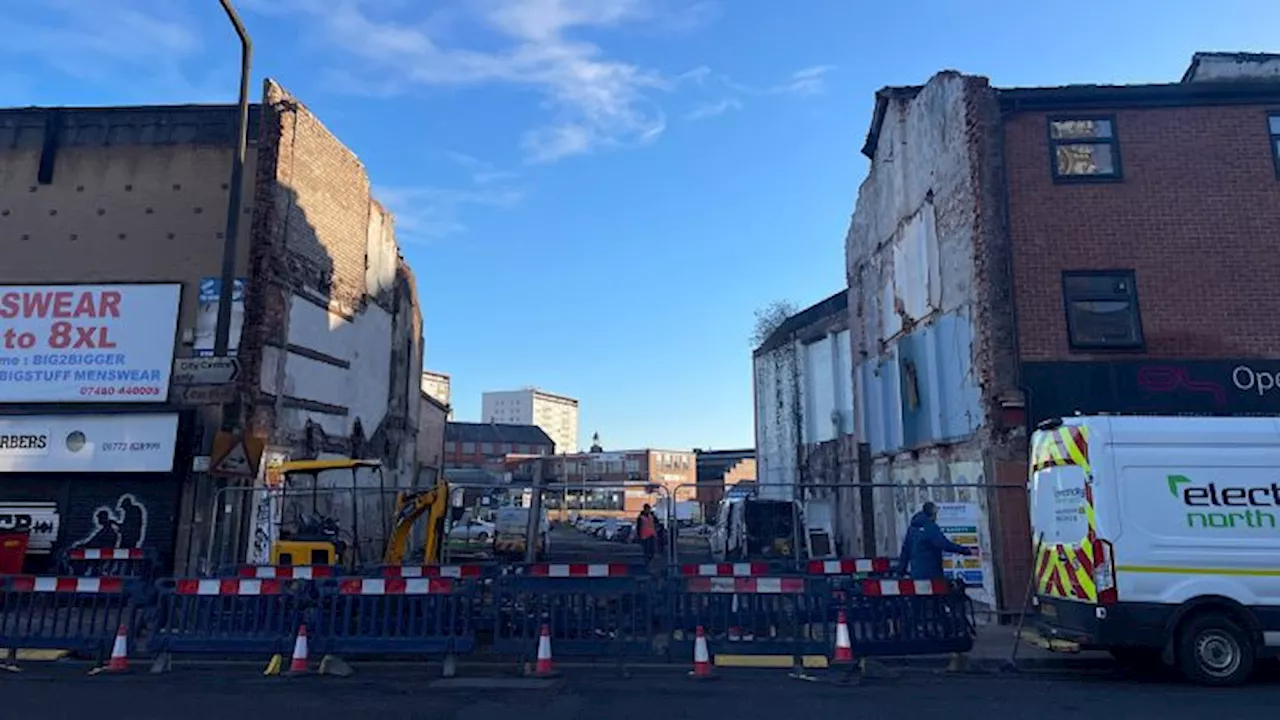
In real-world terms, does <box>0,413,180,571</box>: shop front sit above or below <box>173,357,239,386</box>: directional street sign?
below

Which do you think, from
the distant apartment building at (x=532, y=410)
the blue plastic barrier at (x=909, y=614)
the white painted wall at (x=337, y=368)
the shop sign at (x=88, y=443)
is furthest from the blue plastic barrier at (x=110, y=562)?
the distant apartment building at (x=532, y=410)

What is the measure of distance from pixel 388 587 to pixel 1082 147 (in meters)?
13.6

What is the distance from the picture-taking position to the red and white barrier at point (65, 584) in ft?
31.3

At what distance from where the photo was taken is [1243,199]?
14141 mm

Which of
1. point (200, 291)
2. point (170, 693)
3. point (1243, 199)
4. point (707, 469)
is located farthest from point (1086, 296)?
point (707, 469)

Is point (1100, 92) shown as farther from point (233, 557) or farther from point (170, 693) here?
point (233, 557)

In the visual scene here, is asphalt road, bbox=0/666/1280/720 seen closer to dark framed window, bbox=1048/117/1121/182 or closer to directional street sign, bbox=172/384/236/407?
directional street sign, bbox=172/384/236/407

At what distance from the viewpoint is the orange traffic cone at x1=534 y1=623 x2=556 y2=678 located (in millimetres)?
8805

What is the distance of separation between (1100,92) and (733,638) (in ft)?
39.2

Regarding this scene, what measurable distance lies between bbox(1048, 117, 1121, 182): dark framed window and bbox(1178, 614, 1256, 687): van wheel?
340 inches

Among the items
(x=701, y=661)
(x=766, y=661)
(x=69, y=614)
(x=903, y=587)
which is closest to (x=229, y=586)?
(x=69, y=614)

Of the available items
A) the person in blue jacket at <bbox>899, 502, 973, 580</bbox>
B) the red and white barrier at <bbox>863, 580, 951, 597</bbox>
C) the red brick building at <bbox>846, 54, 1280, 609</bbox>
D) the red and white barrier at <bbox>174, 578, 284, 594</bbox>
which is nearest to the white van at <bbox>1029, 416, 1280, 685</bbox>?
the red and white barrier at <bbox>863, 580, 951, 597</bbox>

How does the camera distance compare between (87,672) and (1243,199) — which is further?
(1243,199)

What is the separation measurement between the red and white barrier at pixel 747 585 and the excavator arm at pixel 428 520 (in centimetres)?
431
